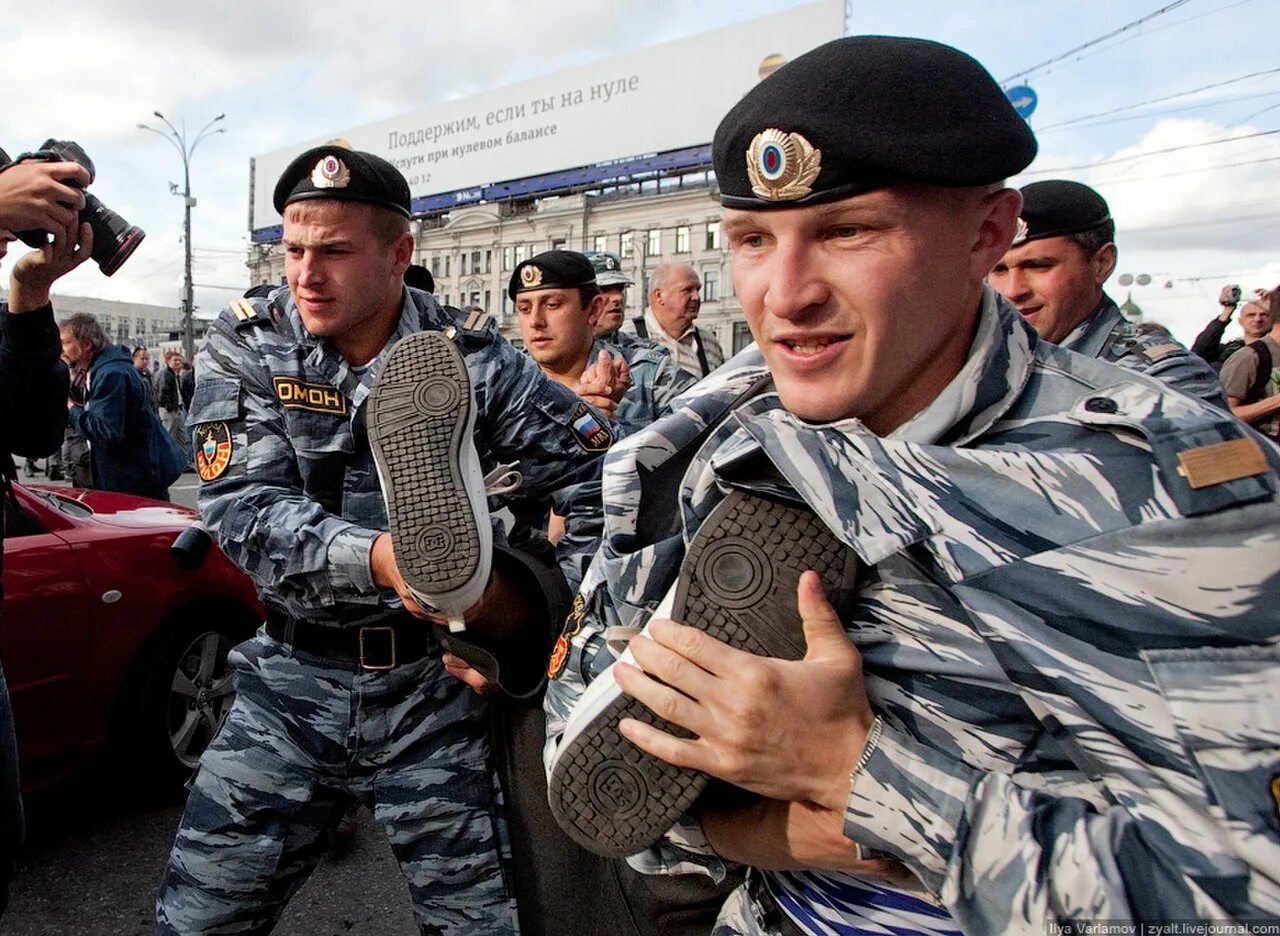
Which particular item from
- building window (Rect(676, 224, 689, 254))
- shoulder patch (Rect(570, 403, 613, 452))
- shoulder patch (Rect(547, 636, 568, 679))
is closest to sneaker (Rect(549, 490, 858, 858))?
shoulder patch (Rect(547, 636, 568, 679))

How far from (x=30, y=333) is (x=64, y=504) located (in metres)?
2.02

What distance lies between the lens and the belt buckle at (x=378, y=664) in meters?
2.00

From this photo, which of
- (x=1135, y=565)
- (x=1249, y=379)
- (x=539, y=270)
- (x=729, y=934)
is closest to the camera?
(x=1135, y=565)

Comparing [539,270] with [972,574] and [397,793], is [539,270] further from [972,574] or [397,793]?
[972,574]

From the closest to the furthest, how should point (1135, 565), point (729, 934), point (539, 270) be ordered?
point (1135, 565) → point (729, 934) → point (539, 270)

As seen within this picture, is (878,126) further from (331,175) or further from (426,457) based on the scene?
(331,175)

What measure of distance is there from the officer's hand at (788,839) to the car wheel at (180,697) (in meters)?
3.11

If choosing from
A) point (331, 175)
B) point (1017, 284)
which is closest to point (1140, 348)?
point (1017, 284)

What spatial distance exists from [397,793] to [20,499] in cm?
246

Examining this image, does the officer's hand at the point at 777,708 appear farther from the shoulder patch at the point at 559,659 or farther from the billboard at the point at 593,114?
the billboard at the point at 593,114

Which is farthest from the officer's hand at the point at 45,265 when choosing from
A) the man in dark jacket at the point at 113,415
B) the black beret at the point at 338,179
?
the man in dark jacket at the point at 113,415

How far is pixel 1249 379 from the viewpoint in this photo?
518 cm

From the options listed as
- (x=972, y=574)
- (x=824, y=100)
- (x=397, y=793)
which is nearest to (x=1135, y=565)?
(x=972, y=574)

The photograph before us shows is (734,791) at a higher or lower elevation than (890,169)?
lower
